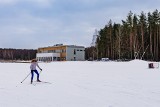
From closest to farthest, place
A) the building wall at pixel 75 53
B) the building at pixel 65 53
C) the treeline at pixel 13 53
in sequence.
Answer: the building wall at pixel 75 53, the building at pixel 65 53, the treeline at pixel 13 53

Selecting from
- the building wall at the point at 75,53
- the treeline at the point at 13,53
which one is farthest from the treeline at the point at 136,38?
the treeline at the point at 13,53

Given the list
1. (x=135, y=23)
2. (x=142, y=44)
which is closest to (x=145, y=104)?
(x=142, y=44)

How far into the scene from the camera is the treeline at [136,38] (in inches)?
2557

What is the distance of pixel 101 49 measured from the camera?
82.2 meters

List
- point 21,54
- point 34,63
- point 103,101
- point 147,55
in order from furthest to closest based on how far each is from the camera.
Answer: point 21,54, point 147,55, point 34,63, point 103,101

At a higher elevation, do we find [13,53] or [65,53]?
[13,53]

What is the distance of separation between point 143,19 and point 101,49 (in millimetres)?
18483

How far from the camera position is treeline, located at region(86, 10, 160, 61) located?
6494 centimetres

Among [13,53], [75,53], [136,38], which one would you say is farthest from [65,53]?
[13,53]

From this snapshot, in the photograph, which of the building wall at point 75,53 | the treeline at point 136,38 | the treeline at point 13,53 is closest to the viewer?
the treeline at point 136,38

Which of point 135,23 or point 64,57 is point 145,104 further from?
point 64,57

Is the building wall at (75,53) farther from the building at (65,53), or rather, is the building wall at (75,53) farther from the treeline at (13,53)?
the treeline at (13,53)

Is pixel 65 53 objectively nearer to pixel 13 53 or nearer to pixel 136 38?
pixel 136 38

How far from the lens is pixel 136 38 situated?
228 ft
